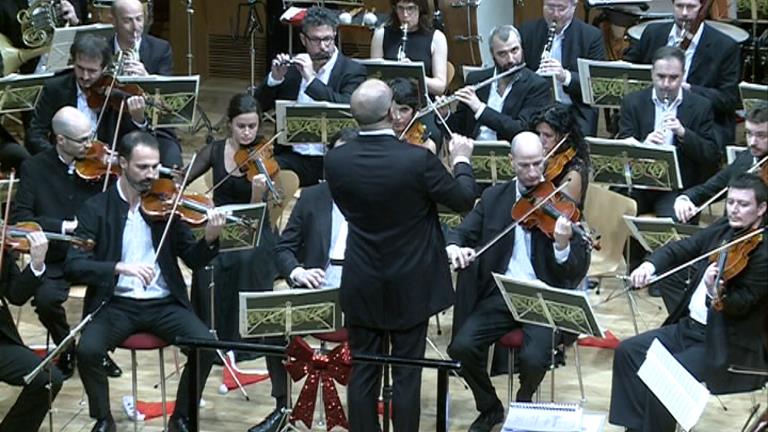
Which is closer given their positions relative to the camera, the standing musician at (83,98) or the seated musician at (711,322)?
the seated musician at (711,322)

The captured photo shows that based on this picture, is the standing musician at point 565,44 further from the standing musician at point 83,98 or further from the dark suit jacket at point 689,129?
the standing musician at point 83,98

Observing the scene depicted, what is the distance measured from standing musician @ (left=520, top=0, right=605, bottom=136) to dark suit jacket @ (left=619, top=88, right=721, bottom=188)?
52 centimetres

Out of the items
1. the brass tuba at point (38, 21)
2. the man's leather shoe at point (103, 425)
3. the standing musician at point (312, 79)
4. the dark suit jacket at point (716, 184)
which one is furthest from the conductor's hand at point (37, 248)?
the brass tuba at point (38, 21)

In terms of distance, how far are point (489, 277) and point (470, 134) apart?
1793 mm

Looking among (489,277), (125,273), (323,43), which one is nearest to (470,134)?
(323,43)

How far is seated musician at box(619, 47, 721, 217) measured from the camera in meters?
7.25

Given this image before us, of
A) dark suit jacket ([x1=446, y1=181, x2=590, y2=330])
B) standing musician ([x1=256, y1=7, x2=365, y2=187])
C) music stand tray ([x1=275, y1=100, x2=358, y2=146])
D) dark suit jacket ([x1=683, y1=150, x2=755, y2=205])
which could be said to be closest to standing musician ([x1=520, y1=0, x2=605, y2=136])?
standing musician ([x1=256, y1=7, x2=365, y2=187])

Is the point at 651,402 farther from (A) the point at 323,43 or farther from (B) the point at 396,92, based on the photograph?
(A) the point at 323,43

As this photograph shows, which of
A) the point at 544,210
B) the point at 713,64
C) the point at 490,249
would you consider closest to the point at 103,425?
the point at 490,249

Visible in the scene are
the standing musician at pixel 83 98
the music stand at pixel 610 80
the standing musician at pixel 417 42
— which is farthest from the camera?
the standing musician at pixel 417 42

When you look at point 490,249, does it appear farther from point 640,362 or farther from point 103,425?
point 103,425

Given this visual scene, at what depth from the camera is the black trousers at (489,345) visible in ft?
19.7

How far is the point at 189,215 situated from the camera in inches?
240

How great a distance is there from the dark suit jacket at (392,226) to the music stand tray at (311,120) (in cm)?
168
